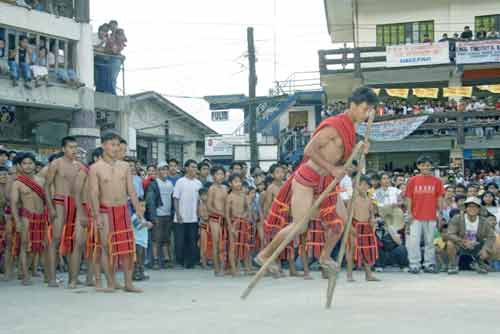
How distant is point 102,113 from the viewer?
78.5 feet

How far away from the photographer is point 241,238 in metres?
10.9

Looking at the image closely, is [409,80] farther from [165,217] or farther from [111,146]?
[111,146]

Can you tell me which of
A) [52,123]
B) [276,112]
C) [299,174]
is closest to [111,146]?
[299,174]

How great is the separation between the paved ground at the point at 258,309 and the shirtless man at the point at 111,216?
14.2 inches

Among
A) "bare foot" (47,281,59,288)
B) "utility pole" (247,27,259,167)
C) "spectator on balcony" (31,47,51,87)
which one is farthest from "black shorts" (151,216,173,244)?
"utility pole" (247,27,259,167)

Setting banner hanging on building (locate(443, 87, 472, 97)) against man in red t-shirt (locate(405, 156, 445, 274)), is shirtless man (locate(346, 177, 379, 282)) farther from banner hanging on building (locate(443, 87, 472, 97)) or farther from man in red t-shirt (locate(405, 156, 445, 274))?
banner hanging on building (locate(443, 87, 472, 97))

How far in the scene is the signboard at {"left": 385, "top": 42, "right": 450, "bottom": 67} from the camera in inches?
1028

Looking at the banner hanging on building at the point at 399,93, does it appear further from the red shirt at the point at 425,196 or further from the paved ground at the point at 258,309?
the paved ground at the point at 258,309

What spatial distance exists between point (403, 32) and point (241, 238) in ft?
65.1

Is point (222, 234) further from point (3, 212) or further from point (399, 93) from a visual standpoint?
point (399, 93)

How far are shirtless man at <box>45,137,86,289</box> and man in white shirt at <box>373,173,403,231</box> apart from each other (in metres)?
5.31

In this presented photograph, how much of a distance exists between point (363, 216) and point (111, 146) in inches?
149

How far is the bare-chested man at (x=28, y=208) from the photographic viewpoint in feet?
30.9

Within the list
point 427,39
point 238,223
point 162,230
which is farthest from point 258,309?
point 427,39
